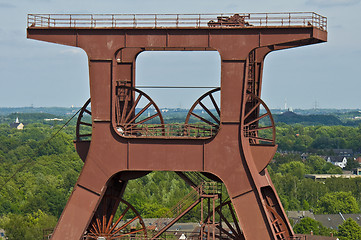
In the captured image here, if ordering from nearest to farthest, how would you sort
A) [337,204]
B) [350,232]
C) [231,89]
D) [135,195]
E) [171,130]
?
[231,89]
[171,130]
[350,232]
[135,195]
[337,204]

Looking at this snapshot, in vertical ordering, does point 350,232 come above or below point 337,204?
above

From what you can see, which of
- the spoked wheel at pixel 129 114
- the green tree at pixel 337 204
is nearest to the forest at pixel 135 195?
the green tree at pixel 337 204

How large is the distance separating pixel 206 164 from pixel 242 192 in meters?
2.08

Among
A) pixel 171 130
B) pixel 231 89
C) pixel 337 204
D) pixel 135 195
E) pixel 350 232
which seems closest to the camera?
pixel 231 89

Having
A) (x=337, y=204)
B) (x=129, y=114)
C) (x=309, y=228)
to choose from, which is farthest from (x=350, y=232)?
(x=129, y=114)

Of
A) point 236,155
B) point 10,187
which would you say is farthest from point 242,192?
point 10,187

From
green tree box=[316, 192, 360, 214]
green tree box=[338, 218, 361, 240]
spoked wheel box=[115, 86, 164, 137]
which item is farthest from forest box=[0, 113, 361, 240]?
spoked wheel box=[115, 86, 164, 137]

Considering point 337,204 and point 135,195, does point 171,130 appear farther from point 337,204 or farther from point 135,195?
point 337,204

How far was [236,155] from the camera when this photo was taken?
3894 cm

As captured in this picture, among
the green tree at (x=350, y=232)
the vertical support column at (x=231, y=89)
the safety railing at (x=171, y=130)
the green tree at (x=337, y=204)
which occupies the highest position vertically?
the vertical support column at (x=231, y=89)

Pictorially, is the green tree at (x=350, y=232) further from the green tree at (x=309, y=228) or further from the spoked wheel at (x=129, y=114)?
the spoked wheel at (x=129, y=114)

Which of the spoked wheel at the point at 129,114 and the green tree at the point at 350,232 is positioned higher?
the spoked wheel at the point at 129,114

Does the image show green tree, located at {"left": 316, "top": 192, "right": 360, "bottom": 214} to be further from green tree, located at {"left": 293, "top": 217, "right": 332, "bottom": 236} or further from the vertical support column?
the vertical support column

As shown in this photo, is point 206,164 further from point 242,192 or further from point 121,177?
point 121,177
